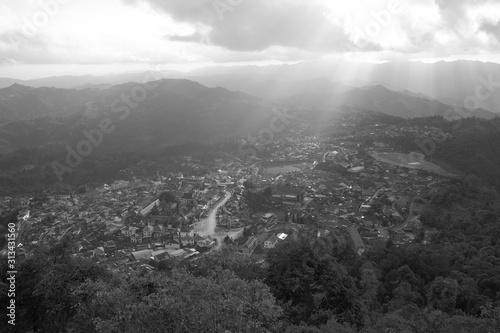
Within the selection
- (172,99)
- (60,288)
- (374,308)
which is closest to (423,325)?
(374,308)

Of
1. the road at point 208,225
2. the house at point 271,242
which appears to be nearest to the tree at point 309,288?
the house at point 271,242

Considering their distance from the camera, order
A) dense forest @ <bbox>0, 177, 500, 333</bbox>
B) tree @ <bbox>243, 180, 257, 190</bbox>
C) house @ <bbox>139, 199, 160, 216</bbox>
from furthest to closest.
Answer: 1. tree @ <bbox>243, 180, 257, 190</bbox>
2. house @ <bbox>139, 199, 160, 216</bbox>
3. dense forest @ <bbox>0, 177, 500, 333</bbox>

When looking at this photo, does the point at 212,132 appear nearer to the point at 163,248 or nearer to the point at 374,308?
the point at 163,248

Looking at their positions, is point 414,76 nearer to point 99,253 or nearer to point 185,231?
point 185,231

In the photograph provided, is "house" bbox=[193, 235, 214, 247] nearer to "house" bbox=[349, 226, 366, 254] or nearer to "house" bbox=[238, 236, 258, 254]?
"house" bbox=[238, 236, 258, 254]

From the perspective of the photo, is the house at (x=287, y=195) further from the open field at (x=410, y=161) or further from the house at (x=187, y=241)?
the open field at (x=410, y=161)

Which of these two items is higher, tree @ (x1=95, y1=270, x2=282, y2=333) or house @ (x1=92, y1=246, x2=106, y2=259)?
tree @ (x1=95, y1=270, x2=282, y2=333)

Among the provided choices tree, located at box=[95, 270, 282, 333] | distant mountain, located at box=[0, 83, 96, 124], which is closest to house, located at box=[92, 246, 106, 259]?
tree, located at box=[95, 270, 282, 333]

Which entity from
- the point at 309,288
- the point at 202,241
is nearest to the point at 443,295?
the point at 309,288
